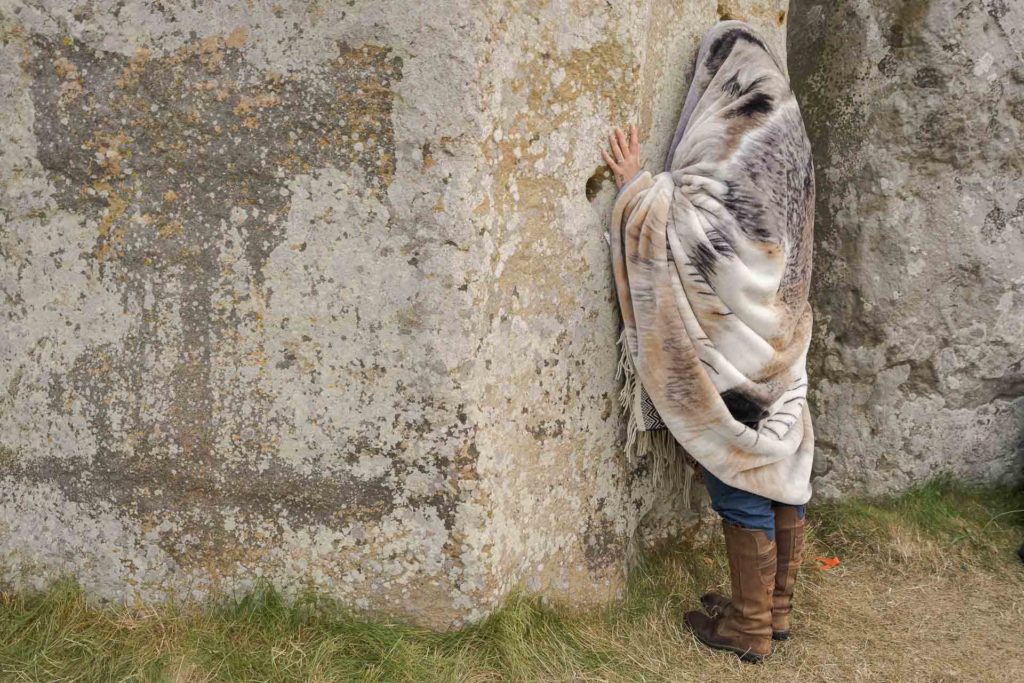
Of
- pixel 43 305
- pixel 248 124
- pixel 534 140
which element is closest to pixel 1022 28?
pixel 534 140

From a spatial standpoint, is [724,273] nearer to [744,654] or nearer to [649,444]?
[649,444]

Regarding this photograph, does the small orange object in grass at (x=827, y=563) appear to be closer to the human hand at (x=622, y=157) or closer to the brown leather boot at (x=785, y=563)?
the brown leather boot at (x=785, y=563)

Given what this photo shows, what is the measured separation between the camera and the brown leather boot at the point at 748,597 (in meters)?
2.87

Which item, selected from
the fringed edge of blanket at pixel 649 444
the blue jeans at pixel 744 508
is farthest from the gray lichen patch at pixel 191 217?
the blue jeans at pixel 744 508

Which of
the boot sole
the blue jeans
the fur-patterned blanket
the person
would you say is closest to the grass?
the boot sole

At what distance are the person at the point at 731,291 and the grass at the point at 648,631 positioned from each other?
0.69 feet

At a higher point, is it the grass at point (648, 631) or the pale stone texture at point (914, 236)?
the pale stone texture at point (914, 236)

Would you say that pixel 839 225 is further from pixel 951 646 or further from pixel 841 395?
pixel 951 646

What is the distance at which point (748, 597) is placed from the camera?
288 cm

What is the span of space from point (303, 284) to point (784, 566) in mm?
1658

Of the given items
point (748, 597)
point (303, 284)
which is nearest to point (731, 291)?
point (748, 597)

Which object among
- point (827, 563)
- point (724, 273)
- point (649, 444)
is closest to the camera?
point (724, 273)

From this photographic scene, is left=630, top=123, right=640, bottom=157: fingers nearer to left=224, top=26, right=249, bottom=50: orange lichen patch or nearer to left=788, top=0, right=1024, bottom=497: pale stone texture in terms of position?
left=224, top=26, right=249, bottom=50: orange lichen patch

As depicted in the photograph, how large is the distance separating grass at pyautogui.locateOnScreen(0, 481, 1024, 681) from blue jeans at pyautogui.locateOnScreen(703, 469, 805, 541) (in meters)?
0.38
